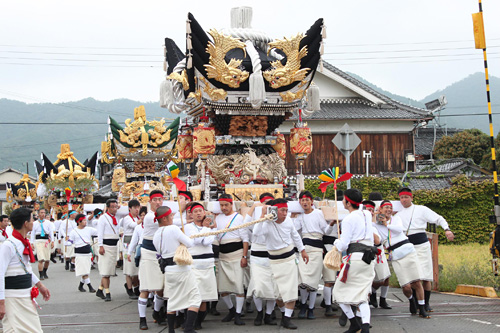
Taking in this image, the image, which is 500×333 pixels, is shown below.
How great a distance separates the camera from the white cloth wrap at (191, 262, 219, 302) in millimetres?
8734

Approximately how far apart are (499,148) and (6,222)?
80.3 ft

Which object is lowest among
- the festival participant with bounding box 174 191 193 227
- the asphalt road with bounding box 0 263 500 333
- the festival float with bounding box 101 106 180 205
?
the asphalt road with bounding box 0 263 500 333

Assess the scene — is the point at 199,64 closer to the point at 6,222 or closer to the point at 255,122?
the point at 255,122

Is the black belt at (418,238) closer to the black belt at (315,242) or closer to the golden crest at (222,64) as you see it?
the black belt at (315,242)

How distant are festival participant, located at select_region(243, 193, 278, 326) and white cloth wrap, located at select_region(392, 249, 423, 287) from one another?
1.96 metres

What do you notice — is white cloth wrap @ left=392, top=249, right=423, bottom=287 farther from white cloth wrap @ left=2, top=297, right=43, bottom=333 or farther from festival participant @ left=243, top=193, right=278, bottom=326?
white cloth wrap @ left=2, top=297, right=43, bottom=333

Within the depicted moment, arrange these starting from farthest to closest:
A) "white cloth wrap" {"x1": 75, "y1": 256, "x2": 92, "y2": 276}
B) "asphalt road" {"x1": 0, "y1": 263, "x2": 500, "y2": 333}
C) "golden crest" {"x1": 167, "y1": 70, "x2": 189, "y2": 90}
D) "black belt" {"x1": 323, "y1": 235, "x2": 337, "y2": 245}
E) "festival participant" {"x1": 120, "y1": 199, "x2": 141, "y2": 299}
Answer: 1. "white cloth wrap" {"x1": 75, "y1": 256, "x2": 92, "y2": 276}
2. "golden crest" {"x1": 167, "y1": 70, "x2": 189, "y2": 90}
3. "festival participant" {"x1": 120, "y1": 199, "x2": 141, "y2": 299}
4. "black belt" {"x1": 323, "y1": 235, "x2": 337, "y2": 245}
5. "asphalt road" {"x1": 0, "y1": 263, "x2": 500, "y2": 333}

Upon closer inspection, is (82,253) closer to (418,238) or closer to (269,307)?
(269,307)

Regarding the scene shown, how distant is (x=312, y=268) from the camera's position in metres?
9.47

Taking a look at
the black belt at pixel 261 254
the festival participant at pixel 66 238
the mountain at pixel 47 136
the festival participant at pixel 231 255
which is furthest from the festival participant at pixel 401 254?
the mountain at pixel 47 136

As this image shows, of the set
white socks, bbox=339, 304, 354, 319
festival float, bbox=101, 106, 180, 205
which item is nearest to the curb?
white socks, bbox=339, 304, 354, 319

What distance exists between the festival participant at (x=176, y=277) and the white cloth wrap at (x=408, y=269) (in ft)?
10.4

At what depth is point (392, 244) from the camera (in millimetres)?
9320

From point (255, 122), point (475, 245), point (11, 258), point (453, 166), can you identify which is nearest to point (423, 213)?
point (255, 122)
